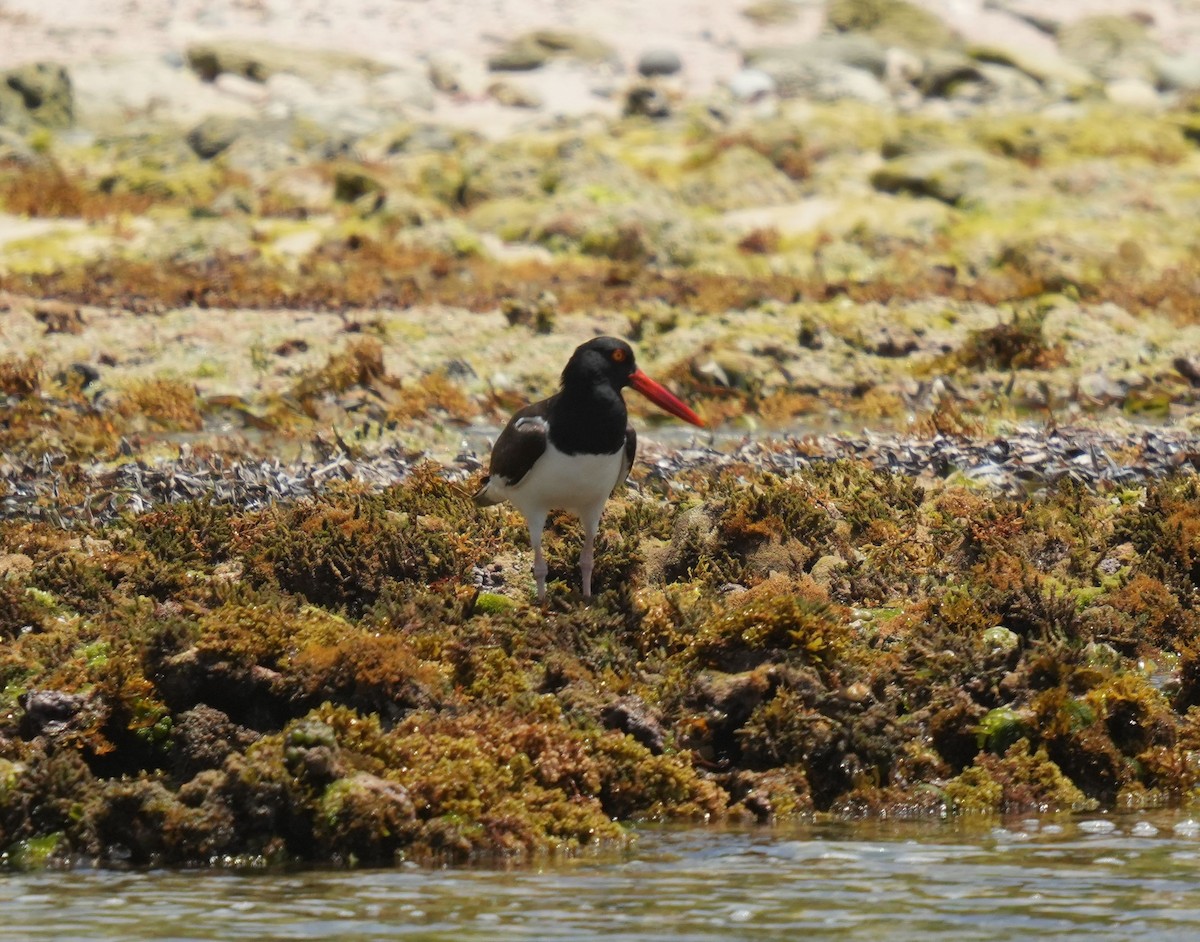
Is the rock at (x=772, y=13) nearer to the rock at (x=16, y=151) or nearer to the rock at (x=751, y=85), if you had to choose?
the rock at (x=751, y=85)

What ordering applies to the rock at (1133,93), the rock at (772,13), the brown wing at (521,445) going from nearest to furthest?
the brown wing at (521,445), the rock at (1133,93), the rock at (772,13)

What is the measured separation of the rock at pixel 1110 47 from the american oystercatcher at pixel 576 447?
6712cm

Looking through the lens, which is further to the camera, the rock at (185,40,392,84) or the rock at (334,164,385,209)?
the rock at (185,40,392,84)

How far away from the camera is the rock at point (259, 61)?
222 feet

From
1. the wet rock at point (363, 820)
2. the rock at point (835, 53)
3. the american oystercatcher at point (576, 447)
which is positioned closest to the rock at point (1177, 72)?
the rock at point (835, 53)

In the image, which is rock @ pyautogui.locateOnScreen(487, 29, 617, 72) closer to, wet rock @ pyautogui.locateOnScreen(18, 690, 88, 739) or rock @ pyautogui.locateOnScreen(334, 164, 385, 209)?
rock @ pyautogui.locateOnScreen(334, 164, 385, 209)

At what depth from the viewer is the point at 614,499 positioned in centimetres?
1616

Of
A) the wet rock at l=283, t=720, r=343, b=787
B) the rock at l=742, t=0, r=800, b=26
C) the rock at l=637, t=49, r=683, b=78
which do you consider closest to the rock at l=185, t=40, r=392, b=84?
the rock at l=637, t=49, r=683, b=78

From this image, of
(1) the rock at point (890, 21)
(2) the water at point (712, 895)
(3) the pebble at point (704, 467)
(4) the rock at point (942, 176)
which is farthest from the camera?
(1) the rock at point (890, 21)

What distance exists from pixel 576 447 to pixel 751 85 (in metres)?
59.4

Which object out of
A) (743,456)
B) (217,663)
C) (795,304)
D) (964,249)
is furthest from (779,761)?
(964,249)

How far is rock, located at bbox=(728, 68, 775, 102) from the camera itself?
69.5 metres

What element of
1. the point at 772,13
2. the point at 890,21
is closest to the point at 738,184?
the point at 890,21

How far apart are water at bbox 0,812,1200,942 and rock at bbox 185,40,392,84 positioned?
60445 mm
